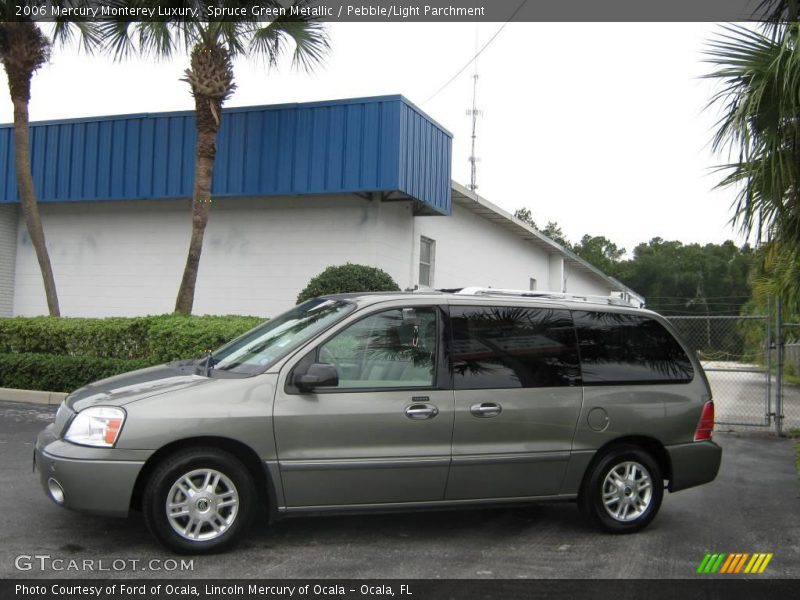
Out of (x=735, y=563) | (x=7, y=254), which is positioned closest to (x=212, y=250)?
(x=7, y=254)

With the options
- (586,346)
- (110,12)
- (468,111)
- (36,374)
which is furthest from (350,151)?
(468,111)

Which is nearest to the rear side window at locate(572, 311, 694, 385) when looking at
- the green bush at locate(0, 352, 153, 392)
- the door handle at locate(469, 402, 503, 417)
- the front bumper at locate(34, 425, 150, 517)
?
the door handle at locate(469, 402, 503, 417)

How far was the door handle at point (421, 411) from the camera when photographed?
201 inches

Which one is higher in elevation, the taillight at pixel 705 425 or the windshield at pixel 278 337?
the windshield at pixel 278 337

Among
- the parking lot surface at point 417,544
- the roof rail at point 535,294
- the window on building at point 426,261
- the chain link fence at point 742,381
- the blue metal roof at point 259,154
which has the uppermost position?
the blue metal roof at point 259,154

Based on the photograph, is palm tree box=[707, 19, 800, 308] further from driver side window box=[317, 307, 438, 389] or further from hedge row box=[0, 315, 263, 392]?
hedge row box=[0, 315, 263, 392]

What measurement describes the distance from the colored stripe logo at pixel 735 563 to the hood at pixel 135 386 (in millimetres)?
3596

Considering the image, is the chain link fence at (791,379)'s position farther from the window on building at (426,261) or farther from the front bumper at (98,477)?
the front bumper at (98,477)

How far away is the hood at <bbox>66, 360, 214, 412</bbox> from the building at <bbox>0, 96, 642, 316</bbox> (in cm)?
827

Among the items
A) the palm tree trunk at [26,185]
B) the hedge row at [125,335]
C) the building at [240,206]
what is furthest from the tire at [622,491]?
the palm tree trunk at [26,185]

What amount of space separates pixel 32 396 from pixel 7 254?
7304mm

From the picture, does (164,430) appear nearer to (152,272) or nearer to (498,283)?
(152,272)

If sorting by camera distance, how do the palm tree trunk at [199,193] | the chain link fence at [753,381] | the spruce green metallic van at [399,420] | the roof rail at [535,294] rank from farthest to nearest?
the palm tree trunk at [199,193] < the chain link fence at [753,381] < the roof rail at [535,294] < the spruce green metallic van at [399,420]

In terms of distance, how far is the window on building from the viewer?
54.0 feet
